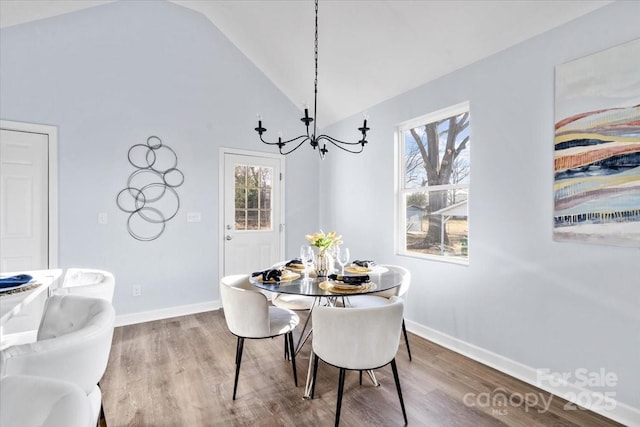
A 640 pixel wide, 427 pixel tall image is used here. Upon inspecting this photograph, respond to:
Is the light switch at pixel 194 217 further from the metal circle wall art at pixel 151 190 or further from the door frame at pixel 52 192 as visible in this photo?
the door frame at pixel 52 192

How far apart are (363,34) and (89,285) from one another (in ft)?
10.2

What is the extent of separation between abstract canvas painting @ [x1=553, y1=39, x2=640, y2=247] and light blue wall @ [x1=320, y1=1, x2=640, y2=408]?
72 millimetres

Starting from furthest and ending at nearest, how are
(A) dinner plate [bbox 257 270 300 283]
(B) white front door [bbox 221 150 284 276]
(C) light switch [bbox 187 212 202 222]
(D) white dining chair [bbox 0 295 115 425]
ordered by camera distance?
1. (B) white front door [bbox 221 150 284 276]
2. (C) light switch [bbox 187 212 202 222]
3. (A) dinner plate [bbox 257 270 300 283]
4. (D) white dining chair [bbox 0 295 115 425]

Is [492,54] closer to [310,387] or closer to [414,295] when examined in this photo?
[414,295]

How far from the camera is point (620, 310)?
1.88m

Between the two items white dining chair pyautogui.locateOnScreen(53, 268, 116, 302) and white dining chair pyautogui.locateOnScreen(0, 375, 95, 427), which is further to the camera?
white dining chair pyautogui.locateOnScreen(53, 268, 116, 302)

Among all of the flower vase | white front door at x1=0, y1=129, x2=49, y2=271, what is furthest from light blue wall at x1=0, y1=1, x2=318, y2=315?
the flower vase

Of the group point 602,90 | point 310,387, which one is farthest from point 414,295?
point 602,90

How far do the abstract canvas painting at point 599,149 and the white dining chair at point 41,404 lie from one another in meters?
2.63

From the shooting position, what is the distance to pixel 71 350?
108 centimetres

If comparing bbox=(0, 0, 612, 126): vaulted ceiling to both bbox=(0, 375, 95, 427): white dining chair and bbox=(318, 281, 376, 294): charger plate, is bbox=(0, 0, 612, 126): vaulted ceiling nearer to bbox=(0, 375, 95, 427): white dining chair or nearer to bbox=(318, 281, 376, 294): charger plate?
bbox=(318, 281, 376, 294): charger plate

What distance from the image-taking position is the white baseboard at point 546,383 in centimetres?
188

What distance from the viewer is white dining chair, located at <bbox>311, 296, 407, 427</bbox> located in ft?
5.46

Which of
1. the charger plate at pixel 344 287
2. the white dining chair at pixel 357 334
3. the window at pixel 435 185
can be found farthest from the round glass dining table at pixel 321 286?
the window at pixel 435 185
